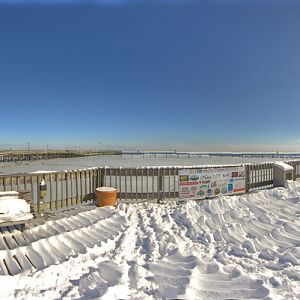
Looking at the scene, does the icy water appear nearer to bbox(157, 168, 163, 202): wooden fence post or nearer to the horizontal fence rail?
the horizontal fence rail

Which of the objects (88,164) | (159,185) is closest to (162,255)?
(159,185)

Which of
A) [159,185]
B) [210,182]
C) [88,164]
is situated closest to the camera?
[159,185]

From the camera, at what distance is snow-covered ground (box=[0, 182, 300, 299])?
351cm

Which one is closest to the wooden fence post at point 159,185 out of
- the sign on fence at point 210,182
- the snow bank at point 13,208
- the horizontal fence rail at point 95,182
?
the horizontal fence rail at point 95,182

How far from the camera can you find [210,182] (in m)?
10.1

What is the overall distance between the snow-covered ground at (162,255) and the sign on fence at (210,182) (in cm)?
206

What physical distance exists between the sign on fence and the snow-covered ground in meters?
2.06

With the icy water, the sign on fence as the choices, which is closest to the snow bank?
the sign on fence

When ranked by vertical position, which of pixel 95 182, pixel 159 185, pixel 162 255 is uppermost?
pixel 95 182

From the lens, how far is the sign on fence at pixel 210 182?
9.66 metres

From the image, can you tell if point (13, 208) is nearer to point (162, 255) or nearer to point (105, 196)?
point (105, 196)

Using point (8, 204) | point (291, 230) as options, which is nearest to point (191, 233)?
point (291, 230)

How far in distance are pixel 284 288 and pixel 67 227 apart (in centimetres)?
467

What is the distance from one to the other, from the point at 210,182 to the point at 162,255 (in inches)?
227
